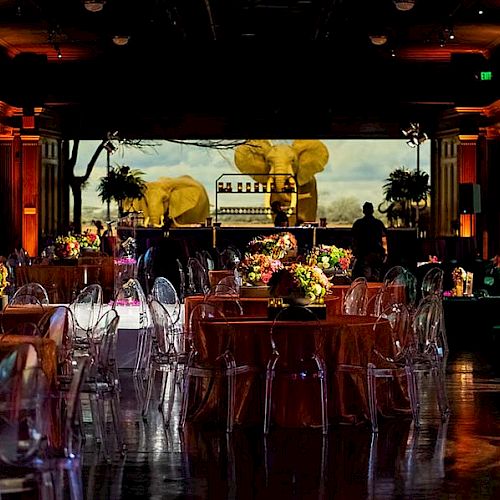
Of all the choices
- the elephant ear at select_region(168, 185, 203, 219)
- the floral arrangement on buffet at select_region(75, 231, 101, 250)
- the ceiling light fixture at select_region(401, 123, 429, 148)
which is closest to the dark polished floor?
the floral arrangement on buffet at select_region(75, 231, 101, 250)

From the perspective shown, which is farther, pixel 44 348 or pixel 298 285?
pixel 298 285

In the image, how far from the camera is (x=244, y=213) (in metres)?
21.7

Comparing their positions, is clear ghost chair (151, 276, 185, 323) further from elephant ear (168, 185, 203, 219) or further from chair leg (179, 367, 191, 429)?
elephant ear (168, 185, 203, 219)

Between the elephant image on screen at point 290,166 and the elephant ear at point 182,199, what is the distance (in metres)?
0.91

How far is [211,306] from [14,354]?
146 inches

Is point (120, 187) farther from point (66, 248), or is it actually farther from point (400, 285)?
point (400, 285)

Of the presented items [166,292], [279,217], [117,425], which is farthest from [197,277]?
[117,425]

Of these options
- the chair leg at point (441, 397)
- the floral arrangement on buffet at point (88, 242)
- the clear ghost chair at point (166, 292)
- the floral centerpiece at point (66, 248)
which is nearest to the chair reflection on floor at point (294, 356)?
the chair leg at point (441, 397)

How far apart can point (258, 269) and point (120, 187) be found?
40.5ft

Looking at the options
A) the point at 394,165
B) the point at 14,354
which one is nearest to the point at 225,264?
the point at 394,165

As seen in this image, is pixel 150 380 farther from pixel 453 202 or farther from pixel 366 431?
pixel 453 202

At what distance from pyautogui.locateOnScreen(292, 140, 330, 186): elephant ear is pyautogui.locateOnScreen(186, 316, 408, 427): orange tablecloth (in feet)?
50.8

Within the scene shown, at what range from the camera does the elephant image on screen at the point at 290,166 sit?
912 inches

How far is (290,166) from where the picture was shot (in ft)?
78.0
